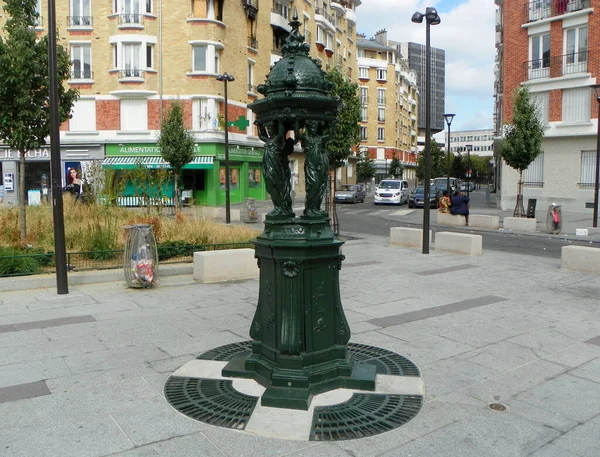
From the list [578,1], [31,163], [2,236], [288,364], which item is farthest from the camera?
[31,163]

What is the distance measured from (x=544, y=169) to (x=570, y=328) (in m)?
26.4

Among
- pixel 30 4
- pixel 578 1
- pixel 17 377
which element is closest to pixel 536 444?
pixel 17 377

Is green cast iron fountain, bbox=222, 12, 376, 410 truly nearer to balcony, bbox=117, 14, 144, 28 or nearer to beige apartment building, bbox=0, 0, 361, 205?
beige apartment building, bbox=0, 0, 361, 205

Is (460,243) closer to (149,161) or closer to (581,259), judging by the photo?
(581,259)

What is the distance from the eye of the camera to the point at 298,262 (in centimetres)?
466

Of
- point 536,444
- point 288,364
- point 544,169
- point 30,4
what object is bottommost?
point 536,444

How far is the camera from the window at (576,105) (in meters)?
29.2

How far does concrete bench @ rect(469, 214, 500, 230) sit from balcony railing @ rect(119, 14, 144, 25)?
23.9 metres

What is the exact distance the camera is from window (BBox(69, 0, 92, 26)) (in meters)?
34.4

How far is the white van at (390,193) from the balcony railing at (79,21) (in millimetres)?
21776

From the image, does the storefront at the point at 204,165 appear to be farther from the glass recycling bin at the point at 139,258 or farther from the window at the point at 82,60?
the glass recycling bin at the point at 139,258

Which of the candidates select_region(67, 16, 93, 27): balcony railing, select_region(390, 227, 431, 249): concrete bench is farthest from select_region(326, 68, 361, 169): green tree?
select_region(67, 16, 93, 27): balcony railing

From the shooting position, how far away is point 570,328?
6.93m

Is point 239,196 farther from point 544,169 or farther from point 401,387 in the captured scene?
point 401,387
